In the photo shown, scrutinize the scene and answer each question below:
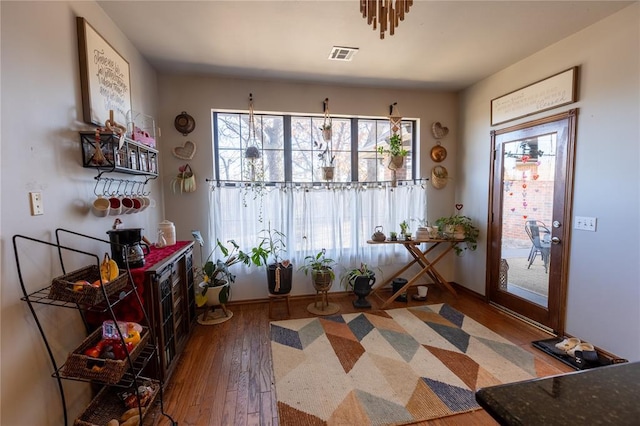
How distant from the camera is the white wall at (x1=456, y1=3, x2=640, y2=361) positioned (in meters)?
2.02

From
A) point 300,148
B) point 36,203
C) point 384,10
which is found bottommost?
point 36,203

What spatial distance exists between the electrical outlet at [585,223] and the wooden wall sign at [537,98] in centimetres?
100

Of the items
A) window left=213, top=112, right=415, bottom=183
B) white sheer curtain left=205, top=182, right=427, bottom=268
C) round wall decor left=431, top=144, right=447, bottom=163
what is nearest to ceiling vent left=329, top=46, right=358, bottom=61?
window left=213, top=112, right=415, bottom=183

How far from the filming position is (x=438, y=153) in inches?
145

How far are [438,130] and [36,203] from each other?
152 inches

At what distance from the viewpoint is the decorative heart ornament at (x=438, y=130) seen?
144 inches

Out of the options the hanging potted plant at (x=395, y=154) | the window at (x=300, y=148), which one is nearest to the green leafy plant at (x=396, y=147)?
the hanging potted plant at (x=395, y=154)

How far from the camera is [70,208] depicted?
1585 mm

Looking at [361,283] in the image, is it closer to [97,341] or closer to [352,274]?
[352,274]

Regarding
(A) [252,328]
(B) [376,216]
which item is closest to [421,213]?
(B) [376,216]

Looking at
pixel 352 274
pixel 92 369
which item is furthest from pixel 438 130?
pixel 92 369

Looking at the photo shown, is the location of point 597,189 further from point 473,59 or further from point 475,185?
point 473,59

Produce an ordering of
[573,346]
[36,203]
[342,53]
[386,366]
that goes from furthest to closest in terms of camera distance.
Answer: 1. [342,53]
2. [573,346]
3. [386,366]
4. [36,203]

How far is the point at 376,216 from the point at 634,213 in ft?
7.15
